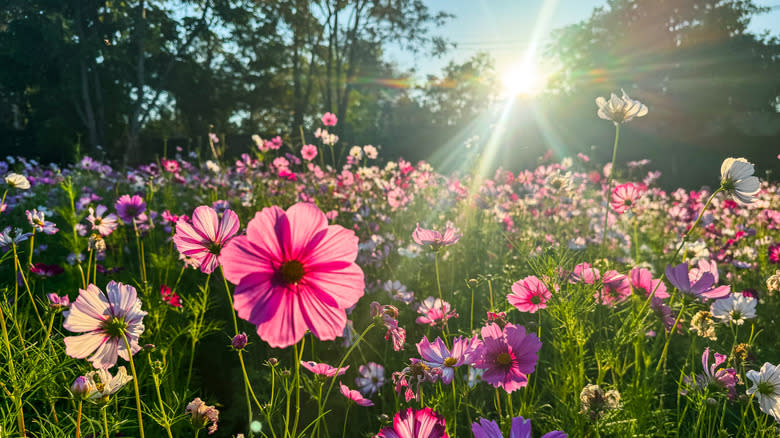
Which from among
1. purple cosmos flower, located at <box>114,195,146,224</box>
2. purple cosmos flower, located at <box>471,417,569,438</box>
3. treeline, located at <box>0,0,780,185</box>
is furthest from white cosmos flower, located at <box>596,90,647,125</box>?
treeline, located at <box>0,0,780,185</box>

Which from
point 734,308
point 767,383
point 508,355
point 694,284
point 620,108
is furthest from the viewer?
point 620,108

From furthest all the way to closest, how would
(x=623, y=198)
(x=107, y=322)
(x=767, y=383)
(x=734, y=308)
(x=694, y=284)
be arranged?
(x=623, y=198)
(x=734, y=308)
(x=694, y=284)
(x=767, y=383)
(x=107, y=322)

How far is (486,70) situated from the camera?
33812 mm

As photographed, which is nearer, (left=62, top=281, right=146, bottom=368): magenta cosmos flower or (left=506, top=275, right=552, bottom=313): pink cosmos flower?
(left=62, top=281, right=146, bottom=368): magenta cosmos flower

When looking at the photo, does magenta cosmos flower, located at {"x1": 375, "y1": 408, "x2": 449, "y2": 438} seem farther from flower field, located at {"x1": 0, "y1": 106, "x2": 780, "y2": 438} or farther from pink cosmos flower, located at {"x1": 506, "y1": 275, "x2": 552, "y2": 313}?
pink cosmos flower, located at {"x1": 506, "y1": 275, "x2": 552, "y2": 313}

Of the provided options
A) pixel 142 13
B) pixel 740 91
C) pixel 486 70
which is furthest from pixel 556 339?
pixel 486 70

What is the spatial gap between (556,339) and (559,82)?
85.4 ft

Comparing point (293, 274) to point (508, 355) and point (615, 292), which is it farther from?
point (615, 292)

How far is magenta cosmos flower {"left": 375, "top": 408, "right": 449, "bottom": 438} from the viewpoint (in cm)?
65

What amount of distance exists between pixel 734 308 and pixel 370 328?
106 cm

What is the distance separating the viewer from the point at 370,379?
136 cm

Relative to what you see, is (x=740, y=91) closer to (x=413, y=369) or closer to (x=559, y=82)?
(x=559, y=82)

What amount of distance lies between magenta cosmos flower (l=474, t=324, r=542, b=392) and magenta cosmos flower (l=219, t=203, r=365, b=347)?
1.49ft

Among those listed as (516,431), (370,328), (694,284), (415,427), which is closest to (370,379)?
(370,328)
